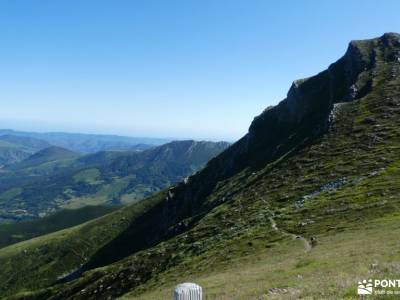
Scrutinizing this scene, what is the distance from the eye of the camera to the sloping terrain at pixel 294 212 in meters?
35.3

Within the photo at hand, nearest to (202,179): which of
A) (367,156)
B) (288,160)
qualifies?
(288,160)

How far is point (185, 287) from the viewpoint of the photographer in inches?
516

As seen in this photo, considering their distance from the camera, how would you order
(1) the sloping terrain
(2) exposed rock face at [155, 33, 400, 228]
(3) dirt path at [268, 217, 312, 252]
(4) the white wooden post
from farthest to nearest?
(2) exposed rock face at [155, 33, 400, 228] → (3) dirt path at [268, 217, 312, 252] → (1) the sloping terrain → (4) the white wooden post

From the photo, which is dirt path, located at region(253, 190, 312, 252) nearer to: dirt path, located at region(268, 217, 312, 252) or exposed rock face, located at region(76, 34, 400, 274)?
dirt path, located at region(268, 217, 312, 252)

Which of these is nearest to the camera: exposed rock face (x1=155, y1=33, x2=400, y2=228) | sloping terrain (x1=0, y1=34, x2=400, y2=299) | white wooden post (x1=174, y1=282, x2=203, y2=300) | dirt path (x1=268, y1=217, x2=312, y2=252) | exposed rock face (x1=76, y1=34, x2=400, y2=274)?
white wooden post (x1=174, y1=282, x2=203, y2=300)

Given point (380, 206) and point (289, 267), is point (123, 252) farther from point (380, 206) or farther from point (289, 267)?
point (289, 267)

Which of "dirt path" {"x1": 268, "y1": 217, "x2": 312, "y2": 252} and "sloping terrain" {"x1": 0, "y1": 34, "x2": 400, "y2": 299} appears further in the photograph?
"dirt path" {"x1": 268, "y1": 217, "x2": 312, "y2": 252}

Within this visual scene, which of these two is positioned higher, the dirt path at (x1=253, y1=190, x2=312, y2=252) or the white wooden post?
the white wooden post

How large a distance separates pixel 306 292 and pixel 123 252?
144 meters

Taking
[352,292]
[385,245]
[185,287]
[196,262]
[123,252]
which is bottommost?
[123,252]

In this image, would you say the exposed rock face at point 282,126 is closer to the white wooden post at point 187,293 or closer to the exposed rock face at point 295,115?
the exposed rock face at point 295,115

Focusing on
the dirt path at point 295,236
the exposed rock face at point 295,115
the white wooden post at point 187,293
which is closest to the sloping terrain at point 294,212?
the dirt path at point 295,236

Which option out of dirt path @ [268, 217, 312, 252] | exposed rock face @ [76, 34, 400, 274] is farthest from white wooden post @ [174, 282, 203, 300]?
exposed rock face @ [76, 34, 400, 274]

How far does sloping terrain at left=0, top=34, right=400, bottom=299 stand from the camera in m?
35.3
